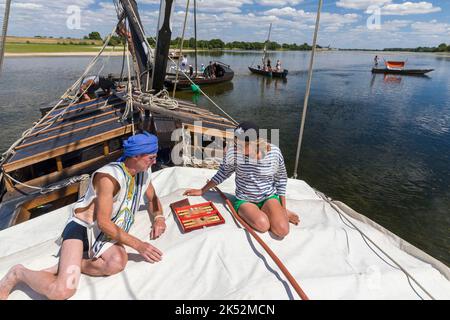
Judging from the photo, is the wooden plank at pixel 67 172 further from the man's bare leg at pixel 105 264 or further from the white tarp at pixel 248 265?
the man's bare leg at pixel 105 264

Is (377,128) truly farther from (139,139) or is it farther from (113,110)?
(139,139)

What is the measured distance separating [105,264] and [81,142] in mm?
3840

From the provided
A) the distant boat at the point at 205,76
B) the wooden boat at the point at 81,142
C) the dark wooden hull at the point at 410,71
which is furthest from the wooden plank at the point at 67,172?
the dark wooden hull at the point at 410,71

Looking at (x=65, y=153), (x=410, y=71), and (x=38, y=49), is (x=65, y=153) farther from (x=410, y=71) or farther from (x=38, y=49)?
(x=38, y=49)

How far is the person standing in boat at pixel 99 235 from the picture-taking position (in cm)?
220

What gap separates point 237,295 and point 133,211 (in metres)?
1.40

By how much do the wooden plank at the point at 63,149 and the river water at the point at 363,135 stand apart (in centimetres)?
641

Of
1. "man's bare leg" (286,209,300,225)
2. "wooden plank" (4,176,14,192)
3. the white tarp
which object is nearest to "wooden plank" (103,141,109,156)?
"wooden plank" (4,176,14,192)

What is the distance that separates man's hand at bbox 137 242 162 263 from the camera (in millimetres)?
2559

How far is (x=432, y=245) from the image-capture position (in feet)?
21.1

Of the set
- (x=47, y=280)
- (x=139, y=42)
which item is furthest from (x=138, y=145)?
(x=139, y=42)

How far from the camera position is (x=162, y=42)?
675 centimetres
